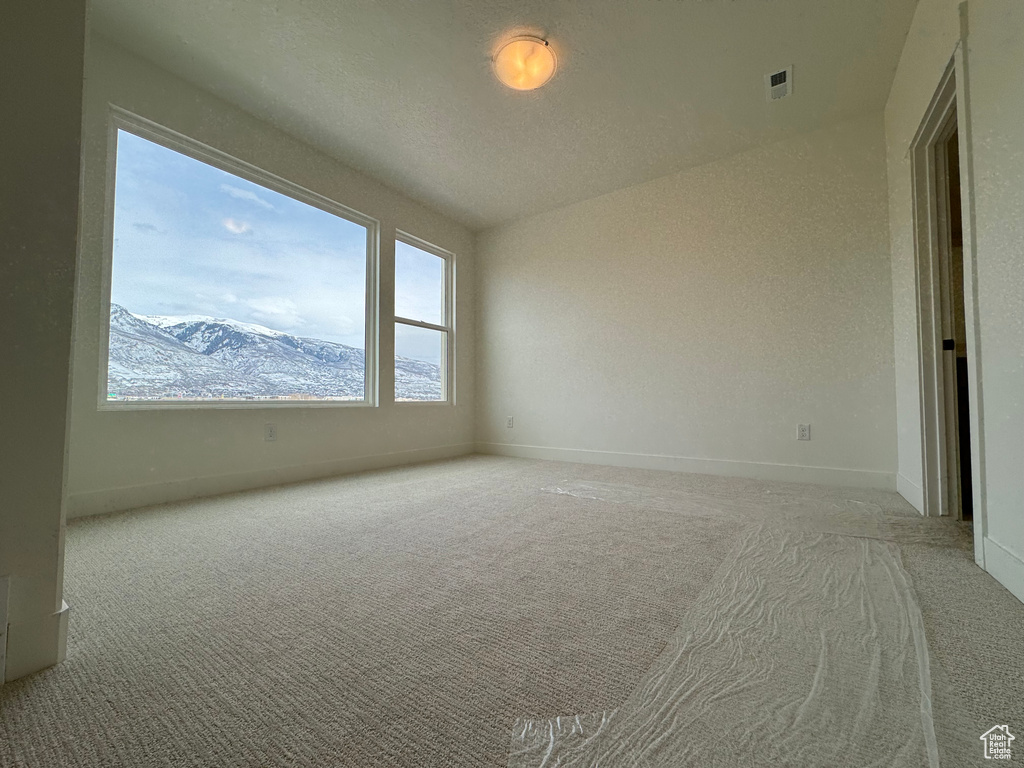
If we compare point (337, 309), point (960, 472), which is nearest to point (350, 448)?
point (337, 309)

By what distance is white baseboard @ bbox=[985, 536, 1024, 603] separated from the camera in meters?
1.20

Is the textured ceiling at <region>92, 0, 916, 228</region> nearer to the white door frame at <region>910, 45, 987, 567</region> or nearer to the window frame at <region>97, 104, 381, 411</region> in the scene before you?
the window frame at <region>97, 104, 381, 411</region>

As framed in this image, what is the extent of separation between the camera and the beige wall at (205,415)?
2.12 metres

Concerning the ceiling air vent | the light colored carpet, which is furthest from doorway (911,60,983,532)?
the ceiling air vent

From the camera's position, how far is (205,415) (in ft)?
8.42

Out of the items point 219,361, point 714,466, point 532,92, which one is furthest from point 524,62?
point 714,466

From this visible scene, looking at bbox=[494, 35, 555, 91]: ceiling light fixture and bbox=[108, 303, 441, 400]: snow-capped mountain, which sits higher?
bbox=[494, 35, 555, 91]: ceiling light fixture

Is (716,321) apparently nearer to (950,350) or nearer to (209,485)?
(950,350)

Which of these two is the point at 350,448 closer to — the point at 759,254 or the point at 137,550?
the point at 137,550

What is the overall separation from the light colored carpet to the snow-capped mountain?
77 centimetres

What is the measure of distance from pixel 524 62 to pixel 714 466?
10.0 ft

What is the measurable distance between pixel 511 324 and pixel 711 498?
269 cm

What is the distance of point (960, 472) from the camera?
204cm

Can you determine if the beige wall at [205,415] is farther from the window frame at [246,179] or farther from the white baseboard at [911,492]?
the white baseboard at [911,492]
